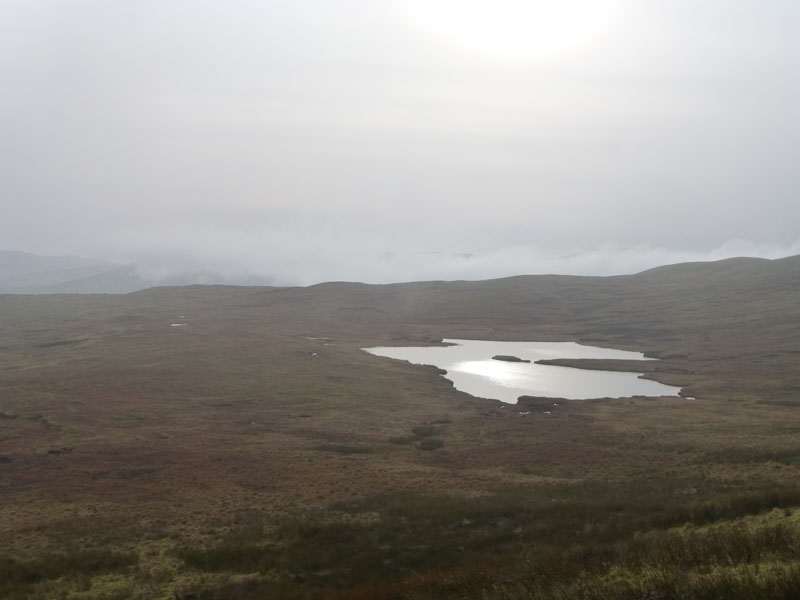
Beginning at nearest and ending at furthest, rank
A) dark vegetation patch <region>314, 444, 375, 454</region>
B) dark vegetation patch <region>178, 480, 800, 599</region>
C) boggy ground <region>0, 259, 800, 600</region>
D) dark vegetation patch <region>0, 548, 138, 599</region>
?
dark vegetation patch <region>178, 480, 800, 599</region> < boggy ground <region>0, 259, 800, 600</region> < dark vegetation patch <region>0, 548, 138, 599</region> < dark vegetation patch <region>314, 444, 375, 454</region>

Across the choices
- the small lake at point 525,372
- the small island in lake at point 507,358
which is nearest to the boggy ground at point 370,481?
the small lake at point 525,372

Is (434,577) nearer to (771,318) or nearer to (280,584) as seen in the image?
(280,584)

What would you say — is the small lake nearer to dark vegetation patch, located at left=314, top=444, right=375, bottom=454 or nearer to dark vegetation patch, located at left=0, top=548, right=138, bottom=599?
dark vegetation patch, located at left=314, top=444, right=375, bottom=454

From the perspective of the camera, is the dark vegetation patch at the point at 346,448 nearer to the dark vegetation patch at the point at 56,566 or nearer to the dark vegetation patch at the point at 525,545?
the dark vegetation patch at the point at 525,545

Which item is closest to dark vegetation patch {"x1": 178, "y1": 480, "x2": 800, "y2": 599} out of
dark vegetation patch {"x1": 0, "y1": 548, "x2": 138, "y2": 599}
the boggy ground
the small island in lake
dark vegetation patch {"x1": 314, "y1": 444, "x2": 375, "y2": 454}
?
the boggy ground

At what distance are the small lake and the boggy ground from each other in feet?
15.4

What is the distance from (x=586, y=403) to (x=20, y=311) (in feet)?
457

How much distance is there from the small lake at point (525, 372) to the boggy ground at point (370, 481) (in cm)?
468

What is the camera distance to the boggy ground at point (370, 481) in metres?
13.1

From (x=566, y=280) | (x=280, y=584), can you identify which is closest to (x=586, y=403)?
(x=280, y=584)

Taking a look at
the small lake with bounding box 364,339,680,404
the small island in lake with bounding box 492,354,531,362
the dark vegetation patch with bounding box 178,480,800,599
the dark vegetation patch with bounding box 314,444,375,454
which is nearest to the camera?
the dark vegetation patch with bounding box 178,480,800,599

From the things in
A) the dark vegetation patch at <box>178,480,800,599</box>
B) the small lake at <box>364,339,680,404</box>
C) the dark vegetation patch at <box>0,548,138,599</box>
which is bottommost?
the small lake at <box>364,339,680,404</box>

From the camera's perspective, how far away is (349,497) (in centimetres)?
2392

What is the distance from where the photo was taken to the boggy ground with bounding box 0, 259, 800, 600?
43.0 feet
